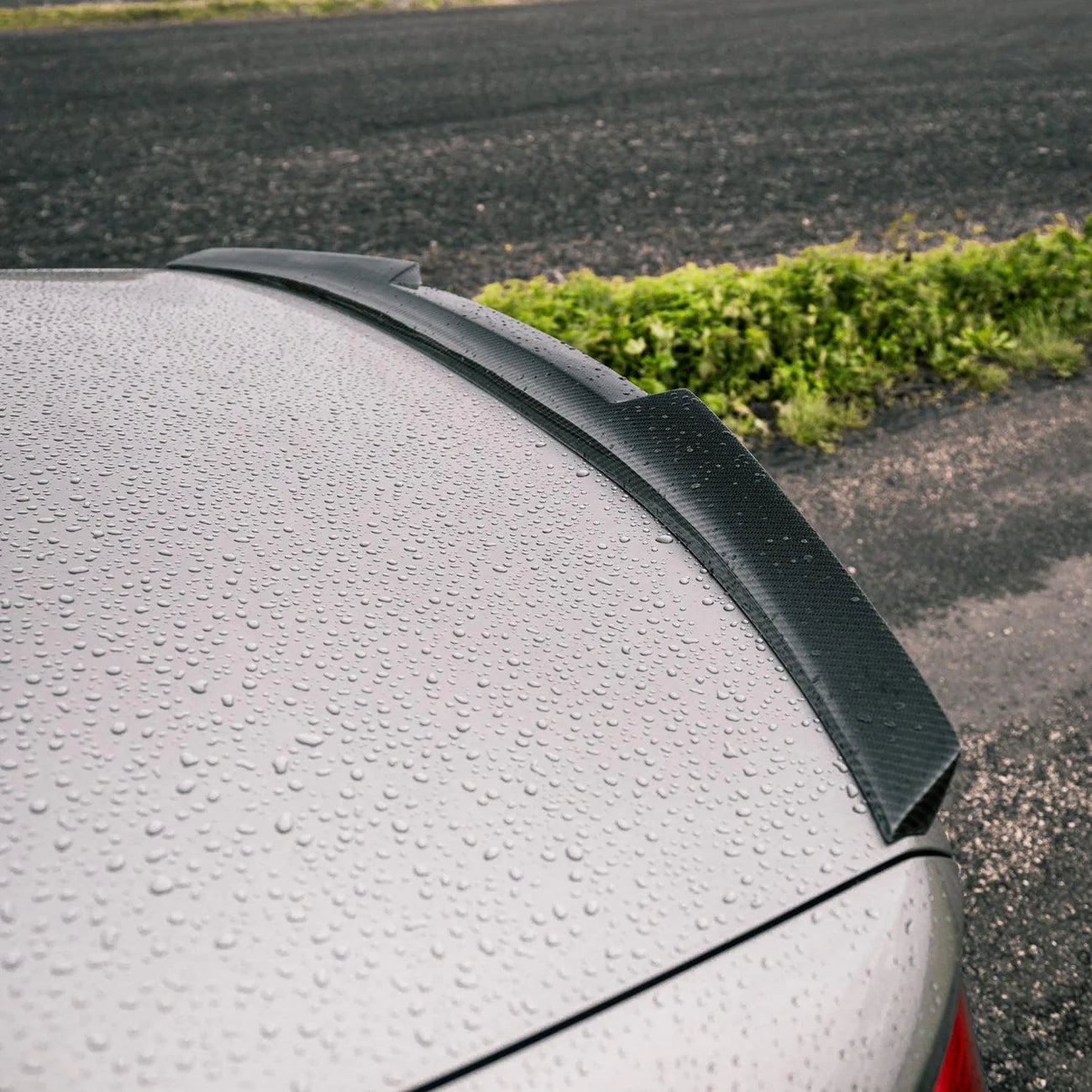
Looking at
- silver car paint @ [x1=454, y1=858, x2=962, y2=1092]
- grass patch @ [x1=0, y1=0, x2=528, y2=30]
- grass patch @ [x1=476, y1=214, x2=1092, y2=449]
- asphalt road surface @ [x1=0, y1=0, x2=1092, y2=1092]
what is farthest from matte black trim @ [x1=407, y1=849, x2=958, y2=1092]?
grass patch @ [x1=0, y1=0, x2=528, y2=30]

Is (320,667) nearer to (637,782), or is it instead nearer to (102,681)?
(102,681)

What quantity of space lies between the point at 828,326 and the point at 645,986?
390 centimetres

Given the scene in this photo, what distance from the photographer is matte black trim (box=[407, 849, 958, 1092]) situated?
733 mm

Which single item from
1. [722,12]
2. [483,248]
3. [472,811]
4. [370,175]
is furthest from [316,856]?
[722,12]

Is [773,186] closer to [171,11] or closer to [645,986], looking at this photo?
[645,986]

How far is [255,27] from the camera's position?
1249 centimetres

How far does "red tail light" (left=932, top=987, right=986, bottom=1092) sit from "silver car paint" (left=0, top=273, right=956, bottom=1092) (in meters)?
0.20

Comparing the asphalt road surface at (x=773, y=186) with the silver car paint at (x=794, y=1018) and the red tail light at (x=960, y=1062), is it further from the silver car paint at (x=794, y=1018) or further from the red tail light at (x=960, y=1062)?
the silver car paint at (x=794, y=1018)

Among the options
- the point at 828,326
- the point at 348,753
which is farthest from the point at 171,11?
the point at 348,753

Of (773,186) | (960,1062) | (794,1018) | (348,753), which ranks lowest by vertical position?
(960,1062)

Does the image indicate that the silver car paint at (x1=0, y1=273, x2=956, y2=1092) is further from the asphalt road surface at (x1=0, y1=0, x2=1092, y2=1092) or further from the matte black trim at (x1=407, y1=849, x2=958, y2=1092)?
the asphalt road surface at (x1=0, y1=0, x2=1092, y2=1092)

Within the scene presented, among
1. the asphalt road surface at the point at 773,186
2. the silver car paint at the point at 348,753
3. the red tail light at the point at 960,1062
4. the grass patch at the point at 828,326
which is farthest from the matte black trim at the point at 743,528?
the grass patch at the point at 828,326

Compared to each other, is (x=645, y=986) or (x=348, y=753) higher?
(x=348, y=753)

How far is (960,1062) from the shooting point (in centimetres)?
96
